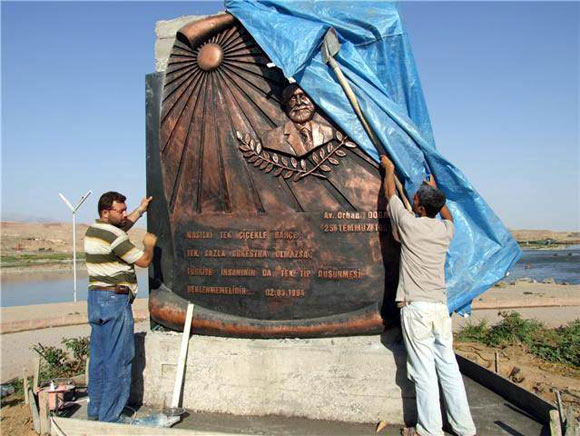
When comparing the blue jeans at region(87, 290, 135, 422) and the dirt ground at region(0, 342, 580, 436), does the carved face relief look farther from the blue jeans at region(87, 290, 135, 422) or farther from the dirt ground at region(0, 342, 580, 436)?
the dirt ground at region(0, 342, 580, 436)

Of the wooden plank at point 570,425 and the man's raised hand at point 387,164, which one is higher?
the man's raised hand at point 387,164

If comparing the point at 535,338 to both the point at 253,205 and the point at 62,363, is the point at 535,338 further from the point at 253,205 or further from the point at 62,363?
the point at 62,363

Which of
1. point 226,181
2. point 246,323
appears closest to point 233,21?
point 226,181

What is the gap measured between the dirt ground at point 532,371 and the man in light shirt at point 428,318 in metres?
2.26

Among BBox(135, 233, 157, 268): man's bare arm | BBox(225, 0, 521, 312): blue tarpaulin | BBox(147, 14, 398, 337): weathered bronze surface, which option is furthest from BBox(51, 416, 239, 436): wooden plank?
BBox(225, 0, 521, 312): blue tarpaulin

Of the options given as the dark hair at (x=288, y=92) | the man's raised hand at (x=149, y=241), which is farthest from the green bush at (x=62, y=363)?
the dark hair at (x=288, y=92)

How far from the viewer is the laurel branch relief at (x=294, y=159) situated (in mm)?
4066

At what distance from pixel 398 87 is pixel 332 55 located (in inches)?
27.9

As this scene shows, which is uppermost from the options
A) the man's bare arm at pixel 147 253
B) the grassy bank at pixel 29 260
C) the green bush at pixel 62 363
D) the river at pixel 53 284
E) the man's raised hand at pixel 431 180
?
the man's raised hand at pixel 431 180

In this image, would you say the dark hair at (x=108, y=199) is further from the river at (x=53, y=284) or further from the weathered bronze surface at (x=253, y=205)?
the river at (x=53, y=284)

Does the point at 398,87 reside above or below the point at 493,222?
above

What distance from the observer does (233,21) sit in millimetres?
4359

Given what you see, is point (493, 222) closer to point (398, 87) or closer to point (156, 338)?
point (398, 87)

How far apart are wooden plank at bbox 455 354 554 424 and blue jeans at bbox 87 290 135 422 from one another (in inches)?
131
